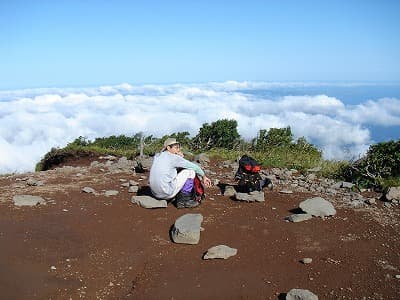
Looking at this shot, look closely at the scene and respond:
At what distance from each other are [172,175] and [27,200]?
3187 mm

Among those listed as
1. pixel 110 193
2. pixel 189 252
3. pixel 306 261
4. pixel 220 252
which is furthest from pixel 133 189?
pixel 306 261

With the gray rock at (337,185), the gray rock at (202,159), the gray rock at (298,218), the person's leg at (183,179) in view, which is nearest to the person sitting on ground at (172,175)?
the person's leg at (183,179)

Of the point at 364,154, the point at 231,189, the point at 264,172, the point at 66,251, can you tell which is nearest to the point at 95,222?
the point at 66,251

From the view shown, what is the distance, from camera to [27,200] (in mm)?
8750

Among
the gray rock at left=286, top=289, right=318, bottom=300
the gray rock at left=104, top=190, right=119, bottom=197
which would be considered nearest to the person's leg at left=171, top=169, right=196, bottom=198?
the gray rock at left=104, top=190, right=119, bottom=197

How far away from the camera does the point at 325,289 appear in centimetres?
544

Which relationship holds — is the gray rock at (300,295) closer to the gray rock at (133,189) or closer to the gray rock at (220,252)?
the gray rock at (220,252)

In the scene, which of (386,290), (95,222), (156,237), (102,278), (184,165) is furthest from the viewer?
(184,165)

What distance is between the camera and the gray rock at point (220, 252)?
20.9 feet

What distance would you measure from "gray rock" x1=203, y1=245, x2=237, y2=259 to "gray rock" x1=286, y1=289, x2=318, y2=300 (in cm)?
146

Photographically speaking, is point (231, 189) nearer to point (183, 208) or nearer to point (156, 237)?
point (183, 208)

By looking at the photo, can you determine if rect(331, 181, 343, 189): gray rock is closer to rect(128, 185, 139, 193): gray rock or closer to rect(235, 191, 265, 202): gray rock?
rect(235, 191, 265, 202): gray rock

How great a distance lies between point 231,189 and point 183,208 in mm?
1609

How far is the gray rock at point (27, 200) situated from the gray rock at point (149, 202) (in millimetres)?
2089
